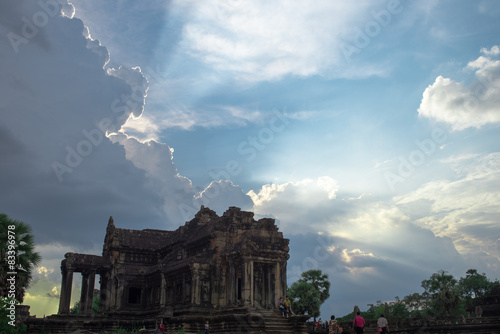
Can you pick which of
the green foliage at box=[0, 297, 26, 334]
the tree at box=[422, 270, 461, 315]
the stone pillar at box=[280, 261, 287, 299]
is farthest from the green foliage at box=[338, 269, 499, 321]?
the green foliage at box=[0, 297, 26, 334]

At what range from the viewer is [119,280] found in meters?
37.9

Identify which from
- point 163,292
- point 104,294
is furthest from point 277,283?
point 104,294

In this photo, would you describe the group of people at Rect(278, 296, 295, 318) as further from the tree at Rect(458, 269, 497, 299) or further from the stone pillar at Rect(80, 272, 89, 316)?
the tree at Rect(458, 269, 497, 299)

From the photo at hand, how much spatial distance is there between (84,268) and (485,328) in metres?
29.9

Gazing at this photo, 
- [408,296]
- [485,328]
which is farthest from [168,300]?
[408,296]

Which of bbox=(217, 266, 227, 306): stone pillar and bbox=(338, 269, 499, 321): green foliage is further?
bbox=(338, 269, 499, 321): green foliage

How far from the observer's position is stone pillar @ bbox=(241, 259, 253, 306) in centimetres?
2839

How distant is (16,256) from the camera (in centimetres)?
2558

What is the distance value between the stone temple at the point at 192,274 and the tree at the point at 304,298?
24574 mm

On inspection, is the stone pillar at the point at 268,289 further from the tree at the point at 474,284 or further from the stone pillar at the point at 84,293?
the tree at the point at 474,284

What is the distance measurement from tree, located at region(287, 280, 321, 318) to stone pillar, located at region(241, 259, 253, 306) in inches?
1241

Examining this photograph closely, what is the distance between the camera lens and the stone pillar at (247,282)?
1118 inches

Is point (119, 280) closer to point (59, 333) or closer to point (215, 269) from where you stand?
point (59, 333)

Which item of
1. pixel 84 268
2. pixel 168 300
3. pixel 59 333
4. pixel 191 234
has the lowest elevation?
pixel 59 333
